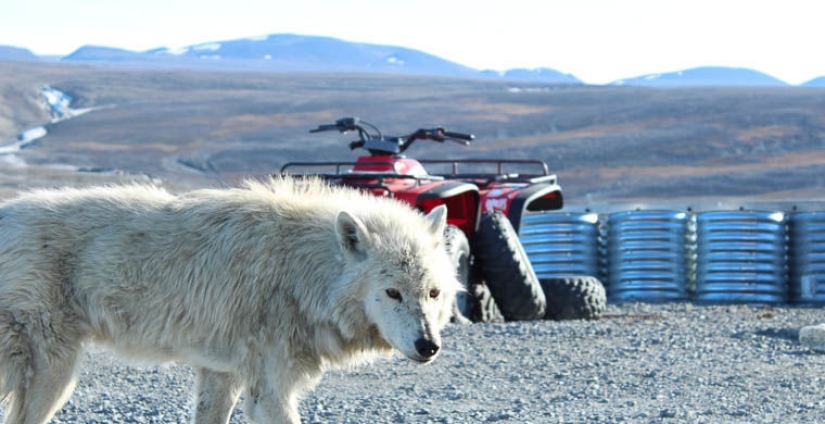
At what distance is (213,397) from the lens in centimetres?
626

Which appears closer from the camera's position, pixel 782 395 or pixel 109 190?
pixel 109 190

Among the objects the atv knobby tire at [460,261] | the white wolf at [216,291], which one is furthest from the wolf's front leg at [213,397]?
the atv knobby tire at [460,261]

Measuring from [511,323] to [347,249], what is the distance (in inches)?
214

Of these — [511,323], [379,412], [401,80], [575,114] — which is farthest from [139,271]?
[401,80]

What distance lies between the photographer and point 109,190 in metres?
6.34

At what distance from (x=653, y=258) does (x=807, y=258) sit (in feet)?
6.16

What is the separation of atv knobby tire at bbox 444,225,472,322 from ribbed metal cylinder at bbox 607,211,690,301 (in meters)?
3.25

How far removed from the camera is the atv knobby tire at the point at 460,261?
10750 millimetres

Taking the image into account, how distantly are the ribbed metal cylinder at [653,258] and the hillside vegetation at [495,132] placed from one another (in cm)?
2415

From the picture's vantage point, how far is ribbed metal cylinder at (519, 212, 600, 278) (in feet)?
45.7

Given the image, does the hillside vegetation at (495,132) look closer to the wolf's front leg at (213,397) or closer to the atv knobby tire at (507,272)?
the atv knobby tire at (507,272)

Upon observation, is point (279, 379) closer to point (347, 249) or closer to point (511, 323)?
point (347, 249)

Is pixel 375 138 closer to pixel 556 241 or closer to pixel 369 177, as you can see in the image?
pixel 369 177

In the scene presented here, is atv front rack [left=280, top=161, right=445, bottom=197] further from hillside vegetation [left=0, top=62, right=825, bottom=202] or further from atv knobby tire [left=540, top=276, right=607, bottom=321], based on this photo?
hillside vegetation [left=0, top=62, right=825, bottom=202]
